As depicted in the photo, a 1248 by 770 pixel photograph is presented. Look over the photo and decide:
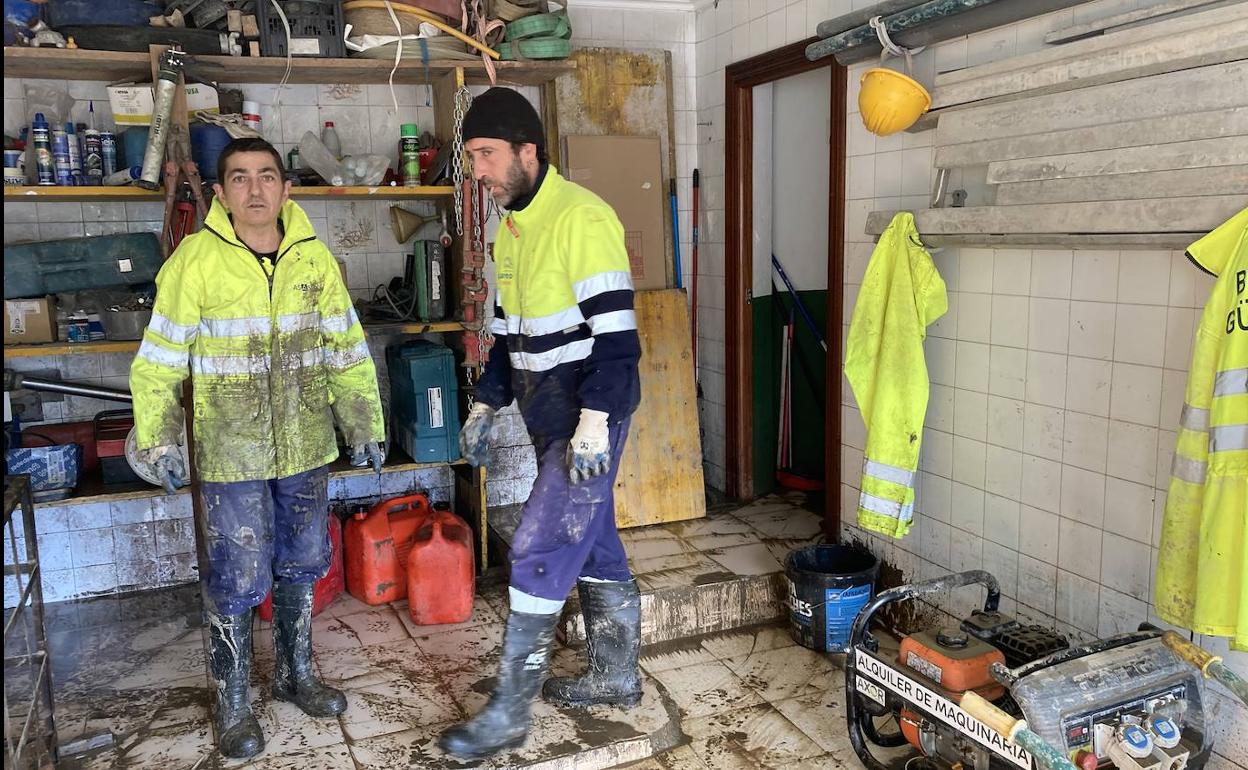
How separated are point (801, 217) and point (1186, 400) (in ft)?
8.18

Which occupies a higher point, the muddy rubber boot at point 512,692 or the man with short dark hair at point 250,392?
the man with short dark hair at point 250,392

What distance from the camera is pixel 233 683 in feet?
9.00

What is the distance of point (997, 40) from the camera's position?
2.86 meters

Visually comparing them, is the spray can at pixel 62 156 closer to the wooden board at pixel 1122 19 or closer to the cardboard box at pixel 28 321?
the cardboard box at pixel 28 321

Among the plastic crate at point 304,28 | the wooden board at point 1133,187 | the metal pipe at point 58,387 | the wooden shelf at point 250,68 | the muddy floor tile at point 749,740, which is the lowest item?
the muddy floor tile at point 749,740

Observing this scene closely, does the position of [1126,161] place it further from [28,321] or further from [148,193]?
[28,321]

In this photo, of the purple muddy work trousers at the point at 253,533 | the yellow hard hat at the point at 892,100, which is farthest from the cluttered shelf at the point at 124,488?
the yellow hard hat at the point at 892,100

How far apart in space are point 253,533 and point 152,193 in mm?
1442

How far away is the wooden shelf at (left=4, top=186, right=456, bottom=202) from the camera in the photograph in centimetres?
333

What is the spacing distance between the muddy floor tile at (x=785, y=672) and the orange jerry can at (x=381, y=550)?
1.34m

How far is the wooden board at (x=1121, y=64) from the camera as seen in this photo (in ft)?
7.14

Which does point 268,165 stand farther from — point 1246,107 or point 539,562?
point 1246,107

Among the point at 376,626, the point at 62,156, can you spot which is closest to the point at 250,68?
the point at 62,156

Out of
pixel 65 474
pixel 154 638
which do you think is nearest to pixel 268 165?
pixel 65 474
